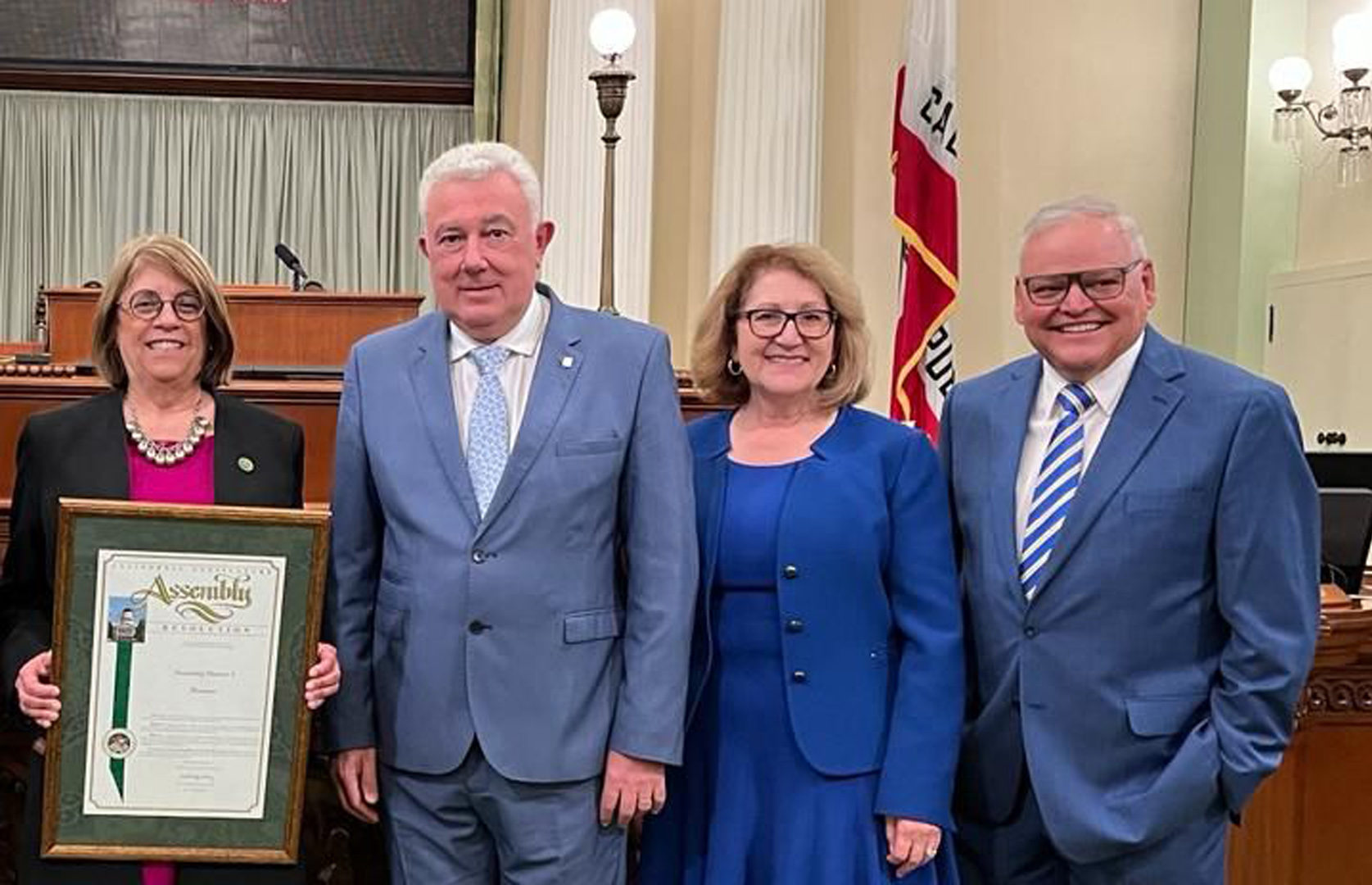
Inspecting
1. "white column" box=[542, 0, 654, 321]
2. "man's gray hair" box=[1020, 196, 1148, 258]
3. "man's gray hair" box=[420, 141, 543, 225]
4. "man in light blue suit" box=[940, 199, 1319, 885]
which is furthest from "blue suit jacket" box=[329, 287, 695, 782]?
"white column" box=[542, 0, 654, 321]

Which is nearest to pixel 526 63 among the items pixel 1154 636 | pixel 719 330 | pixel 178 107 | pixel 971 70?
pixel 971 70

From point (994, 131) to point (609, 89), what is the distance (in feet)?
8.85

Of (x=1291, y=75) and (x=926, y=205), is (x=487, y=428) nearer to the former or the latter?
(x=926, y=205)

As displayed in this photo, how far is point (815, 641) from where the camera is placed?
2287 millimetres

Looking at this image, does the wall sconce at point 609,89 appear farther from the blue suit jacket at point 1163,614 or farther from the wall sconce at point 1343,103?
the blue suit jacket at point 1163,614

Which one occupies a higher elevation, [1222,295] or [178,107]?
[178,107]

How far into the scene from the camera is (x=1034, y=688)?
2291mm

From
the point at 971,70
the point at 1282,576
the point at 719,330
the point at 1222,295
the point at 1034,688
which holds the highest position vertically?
the point at 971,70

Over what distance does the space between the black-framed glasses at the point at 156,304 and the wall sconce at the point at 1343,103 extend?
20.2 ft

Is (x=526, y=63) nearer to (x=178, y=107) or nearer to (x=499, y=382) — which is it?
(x=178, y=107)

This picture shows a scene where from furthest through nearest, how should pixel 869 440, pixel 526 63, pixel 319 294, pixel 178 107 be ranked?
pixel 178 107 < pixel 526 63 < pixel 319 294 < pixel 869 440

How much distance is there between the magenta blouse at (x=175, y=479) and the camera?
90.6 inches

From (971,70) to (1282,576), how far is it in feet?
19.3

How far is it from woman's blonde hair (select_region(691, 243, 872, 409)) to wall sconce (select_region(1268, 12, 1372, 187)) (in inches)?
216
